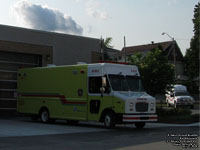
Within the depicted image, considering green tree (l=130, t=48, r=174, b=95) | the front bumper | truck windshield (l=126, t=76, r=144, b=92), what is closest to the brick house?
green tree (l=130, t=48, r=174, b=95)

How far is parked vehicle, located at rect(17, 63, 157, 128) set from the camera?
18.4 meters

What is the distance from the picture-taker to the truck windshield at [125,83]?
18.8 metres

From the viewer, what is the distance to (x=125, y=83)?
1917cm

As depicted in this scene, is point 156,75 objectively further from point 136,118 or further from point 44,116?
point 136,118

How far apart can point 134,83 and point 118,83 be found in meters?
0.97

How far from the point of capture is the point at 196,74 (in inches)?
3073

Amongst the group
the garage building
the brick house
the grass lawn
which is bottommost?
the grass lawn

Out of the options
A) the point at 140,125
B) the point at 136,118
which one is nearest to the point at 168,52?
the point at 140,125

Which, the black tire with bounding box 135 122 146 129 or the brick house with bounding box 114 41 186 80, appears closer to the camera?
the black tire with bounding box 135 122 146 129

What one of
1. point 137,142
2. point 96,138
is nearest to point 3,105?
point 96,138

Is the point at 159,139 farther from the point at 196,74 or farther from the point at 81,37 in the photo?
the point at 196,74

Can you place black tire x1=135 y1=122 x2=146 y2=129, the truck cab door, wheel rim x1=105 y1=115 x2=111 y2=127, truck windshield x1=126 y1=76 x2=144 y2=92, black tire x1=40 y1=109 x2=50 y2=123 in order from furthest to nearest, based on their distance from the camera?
black tire x1=40 y1=109 x2=50 y2=123 → black tire x1=135 y1=122 x2=146 y2=129 → truck windshield x1=126 y1=76 x2=144 y2=92 → the truck cab door → wheel rim x1=105 y1=115 x2=111 y2=127

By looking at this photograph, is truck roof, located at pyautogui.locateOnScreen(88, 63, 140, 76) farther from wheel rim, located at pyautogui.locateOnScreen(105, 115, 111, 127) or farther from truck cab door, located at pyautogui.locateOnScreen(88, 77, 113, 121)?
wheel rim, located at pyautogui.locateOnScreen(105, 115, 111, 127)

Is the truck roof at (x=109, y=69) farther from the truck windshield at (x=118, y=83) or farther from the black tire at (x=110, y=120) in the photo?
the black tire at (x=110, y=120)
